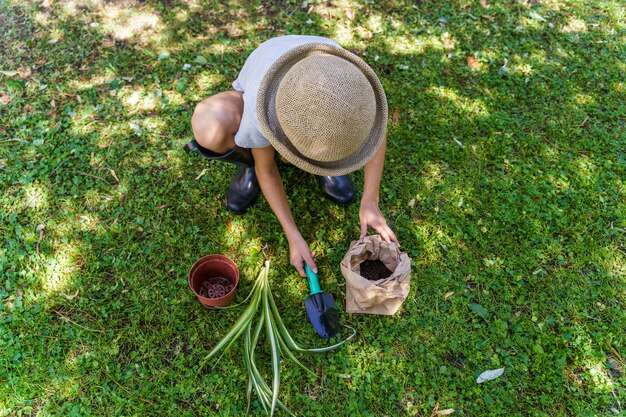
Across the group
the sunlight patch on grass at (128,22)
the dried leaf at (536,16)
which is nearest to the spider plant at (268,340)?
the sunlight patch on grass at (128,22)

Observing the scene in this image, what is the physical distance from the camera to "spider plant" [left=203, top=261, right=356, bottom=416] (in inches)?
85.9

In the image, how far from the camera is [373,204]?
248cm

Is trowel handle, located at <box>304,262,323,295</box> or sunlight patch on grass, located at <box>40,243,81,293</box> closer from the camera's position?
trowel handle, located at <box>304,262,323,295</box>

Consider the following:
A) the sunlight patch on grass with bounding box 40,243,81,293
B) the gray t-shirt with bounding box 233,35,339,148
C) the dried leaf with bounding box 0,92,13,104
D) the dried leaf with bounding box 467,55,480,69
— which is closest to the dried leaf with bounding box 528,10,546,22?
the dried leaf with bounding box 467,55,480,69

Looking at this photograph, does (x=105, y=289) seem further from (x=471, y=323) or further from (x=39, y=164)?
(x=471, y=323)

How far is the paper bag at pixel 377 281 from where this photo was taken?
223cm

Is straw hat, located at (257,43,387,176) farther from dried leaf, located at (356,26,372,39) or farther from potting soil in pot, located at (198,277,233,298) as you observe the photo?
dried leaf, located at (356,26,372,39)

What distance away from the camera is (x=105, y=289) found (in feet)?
8.24

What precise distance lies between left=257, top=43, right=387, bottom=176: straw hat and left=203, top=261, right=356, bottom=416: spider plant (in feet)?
3.25

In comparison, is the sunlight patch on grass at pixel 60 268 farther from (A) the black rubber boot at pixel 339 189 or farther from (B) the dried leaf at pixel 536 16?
(B) the dried leaf at pixel 536 16

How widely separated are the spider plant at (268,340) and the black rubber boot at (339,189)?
0.71 m

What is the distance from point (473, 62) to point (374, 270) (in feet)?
6.86

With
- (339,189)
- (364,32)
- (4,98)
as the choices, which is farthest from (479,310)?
(4,98)

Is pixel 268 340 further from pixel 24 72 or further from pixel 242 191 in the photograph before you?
pixel 24 72
